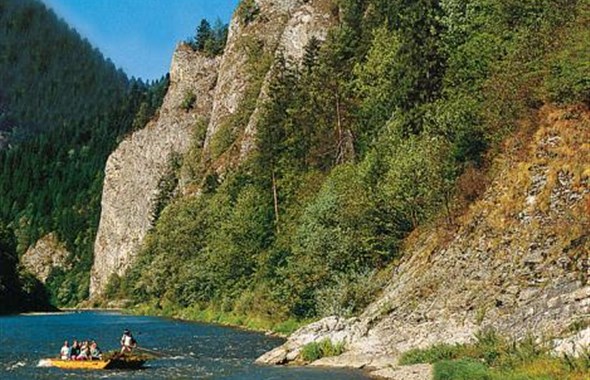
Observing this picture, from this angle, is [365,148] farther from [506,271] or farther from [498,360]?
[498,360]

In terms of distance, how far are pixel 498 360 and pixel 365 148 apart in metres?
45.7

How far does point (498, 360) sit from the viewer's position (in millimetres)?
30703

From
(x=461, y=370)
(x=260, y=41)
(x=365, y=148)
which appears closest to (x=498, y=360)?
(x=461, y=370)

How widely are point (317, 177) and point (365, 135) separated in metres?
7.38

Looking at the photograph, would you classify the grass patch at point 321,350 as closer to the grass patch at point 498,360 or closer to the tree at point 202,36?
the grass patch at point 498,360

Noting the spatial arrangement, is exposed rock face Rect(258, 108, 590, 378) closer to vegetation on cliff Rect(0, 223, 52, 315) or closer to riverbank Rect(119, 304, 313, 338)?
riverbank Rect(119, 304, 313, 338)

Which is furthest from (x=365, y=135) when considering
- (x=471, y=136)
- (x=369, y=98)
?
(x=471, y=136)

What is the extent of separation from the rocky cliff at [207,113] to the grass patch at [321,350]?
240ft

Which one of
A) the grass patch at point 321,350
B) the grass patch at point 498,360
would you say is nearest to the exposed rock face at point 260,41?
the grass patch at point 321,350

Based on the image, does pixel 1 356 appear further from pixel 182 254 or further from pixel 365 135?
pixel 182 254

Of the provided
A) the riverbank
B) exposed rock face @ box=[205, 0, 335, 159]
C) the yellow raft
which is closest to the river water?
the yellow raft

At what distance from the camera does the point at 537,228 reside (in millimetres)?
38688

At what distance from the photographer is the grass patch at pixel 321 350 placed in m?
41.8

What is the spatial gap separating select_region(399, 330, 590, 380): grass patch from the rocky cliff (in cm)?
8107
